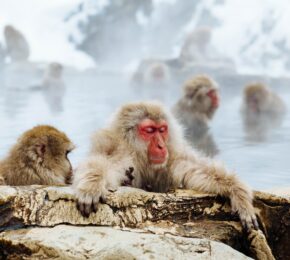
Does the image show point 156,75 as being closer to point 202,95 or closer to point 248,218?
point 202,95

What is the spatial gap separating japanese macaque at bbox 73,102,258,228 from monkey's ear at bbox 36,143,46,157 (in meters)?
0.29

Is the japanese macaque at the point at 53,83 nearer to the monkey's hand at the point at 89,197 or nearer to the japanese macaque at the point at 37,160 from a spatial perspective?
the japanese macaque at the point at 37,160

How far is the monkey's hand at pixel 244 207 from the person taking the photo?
310 centimetres

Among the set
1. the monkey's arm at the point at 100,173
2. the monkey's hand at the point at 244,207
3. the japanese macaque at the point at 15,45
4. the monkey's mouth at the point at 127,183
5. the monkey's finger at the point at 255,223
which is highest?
the japanese macaque at the point at 15,45

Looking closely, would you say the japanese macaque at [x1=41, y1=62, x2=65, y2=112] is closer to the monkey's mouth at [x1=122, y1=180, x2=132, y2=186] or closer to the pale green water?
the pale green water

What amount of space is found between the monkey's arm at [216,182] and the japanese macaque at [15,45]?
1599 cm

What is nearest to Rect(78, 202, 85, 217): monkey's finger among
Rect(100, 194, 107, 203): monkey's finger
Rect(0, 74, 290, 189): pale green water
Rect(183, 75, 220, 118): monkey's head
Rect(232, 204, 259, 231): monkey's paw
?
Rect(100, 194, 107, 203): monkey's finger

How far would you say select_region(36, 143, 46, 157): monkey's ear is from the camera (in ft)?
11.8

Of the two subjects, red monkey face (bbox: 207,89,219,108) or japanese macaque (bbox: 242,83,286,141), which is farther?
japanese macaque (bbox: 242,83,286,141)

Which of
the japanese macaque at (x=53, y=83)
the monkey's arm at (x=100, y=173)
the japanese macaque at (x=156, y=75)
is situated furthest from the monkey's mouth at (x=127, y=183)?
the japanese macaque at (x=156, y=75)

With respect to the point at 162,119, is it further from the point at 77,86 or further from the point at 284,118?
the point at 77,86

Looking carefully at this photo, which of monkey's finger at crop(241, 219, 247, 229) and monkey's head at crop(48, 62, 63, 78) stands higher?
monkey's head at crop(48, 62, 63, 78)

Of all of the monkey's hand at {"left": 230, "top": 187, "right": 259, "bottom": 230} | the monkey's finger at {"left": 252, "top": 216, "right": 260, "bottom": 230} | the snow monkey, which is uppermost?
the snow monkey

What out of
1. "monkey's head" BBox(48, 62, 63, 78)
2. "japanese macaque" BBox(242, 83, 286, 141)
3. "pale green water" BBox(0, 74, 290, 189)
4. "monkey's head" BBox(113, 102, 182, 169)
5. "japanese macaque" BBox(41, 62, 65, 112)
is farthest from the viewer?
"monkey's head" BBox(48, 62, 63, 78)
